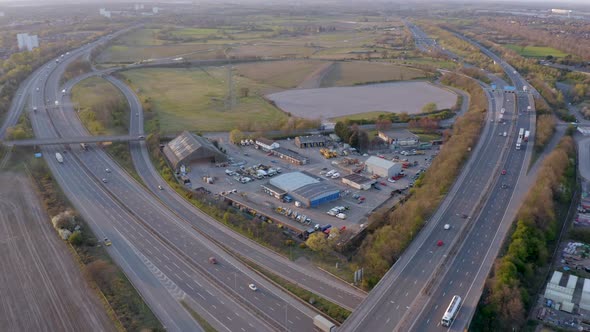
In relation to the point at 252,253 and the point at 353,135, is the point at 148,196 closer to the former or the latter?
the point at 252,253

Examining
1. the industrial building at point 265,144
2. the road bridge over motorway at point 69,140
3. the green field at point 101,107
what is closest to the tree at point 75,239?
the road bridge over motorway at point 69,140

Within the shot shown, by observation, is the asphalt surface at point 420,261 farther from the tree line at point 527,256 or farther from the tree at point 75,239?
the tree at point 75,239

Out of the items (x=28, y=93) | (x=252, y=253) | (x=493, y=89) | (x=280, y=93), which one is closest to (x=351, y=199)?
(x=252, y=253)

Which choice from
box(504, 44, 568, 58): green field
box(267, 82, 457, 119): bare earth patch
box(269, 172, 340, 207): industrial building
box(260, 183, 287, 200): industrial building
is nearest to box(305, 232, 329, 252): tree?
box(269, 172, 340, 207): industrial building

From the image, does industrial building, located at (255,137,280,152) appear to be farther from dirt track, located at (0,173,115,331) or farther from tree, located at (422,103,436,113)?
tree, located at (422,103,436,113)

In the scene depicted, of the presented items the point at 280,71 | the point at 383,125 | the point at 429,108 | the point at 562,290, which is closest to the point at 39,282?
the point at 562,290

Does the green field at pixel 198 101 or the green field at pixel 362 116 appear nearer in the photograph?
the green field at pixel 198 101
